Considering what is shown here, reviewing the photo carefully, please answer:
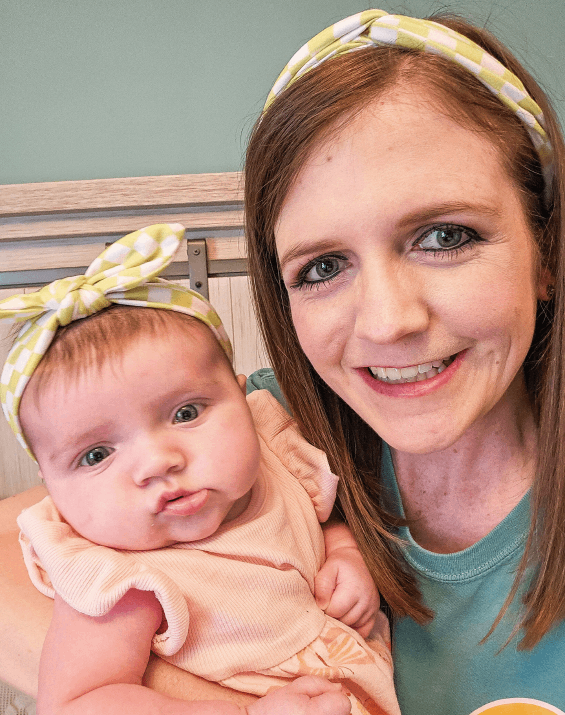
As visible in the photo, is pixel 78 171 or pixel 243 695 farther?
pixel 78 171

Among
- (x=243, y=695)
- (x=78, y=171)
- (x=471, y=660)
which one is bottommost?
(x=471, y=660)

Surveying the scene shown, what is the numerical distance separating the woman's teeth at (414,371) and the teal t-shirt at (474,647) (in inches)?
11.3

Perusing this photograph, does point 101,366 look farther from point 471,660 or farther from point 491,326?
point 471,660

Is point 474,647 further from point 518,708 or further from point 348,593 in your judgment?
point 348,593

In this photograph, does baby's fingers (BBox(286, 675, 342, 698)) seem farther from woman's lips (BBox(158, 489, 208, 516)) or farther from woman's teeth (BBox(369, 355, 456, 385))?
woman's teeth (BBox(369, 355, 456, 385))

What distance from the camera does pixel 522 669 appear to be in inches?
39.1

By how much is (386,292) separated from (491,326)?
163 millimetres

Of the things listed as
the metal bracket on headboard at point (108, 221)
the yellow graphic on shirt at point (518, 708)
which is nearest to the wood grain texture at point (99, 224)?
the metal bracket on headboard at point (108, 221)

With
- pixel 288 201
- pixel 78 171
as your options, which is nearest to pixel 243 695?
pixel 288 201

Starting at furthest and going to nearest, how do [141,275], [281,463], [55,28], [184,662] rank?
[55,28] → [281,463] → [141,275] → [184,662]

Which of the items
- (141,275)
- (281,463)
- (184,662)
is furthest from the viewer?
(281,463)

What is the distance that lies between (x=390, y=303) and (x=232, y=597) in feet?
1.49

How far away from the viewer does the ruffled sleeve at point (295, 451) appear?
44.0 inches

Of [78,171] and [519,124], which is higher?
[519,124]
